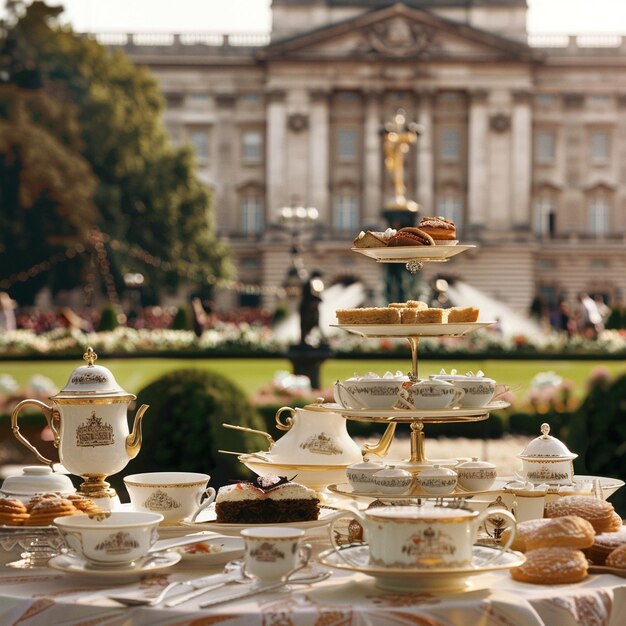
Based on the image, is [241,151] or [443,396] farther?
[241,151]

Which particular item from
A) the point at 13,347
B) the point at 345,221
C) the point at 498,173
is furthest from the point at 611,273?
the point at 13,347

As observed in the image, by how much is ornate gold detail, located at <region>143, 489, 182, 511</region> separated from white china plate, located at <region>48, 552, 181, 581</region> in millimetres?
540

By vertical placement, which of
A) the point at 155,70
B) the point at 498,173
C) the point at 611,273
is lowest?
the point at 611,273

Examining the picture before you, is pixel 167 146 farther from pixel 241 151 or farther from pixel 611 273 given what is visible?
pixel 611 273

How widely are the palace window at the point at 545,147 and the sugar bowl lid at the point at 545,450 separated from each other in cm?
4727

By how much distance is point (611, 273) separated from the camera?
1944 inches

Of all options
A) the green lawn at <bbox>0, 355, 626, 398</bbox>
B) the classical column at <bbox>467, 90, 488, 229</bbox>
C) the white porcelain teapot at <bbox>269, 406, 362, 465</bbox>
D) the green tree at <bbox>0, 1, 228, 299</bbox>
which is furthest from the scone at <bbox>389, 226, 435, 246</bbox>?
the classical column at <bbox>467, 90, 488, 229</bbox>

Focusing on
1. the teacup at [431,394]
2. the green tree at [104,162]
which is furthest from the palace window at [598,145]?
the teacup at [431,394]

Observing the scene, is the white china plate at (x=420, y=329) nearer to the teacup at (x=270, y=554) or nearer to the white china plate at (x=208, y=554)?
the white china plate at (x=208, y=554)

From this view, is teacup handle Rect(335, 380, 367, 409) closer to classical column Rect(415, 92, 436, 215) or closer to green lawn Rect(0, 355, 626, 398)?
green lawn Rect(0, 355, 626, 398)

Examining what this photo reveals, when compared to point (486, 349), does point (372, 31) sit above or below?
above

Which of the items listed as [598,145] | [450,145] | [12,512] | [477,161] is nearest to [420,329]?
[12,512]

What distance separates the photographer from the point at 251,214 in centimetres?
5053

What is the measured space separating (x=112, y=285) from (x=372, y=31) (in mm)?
16522
